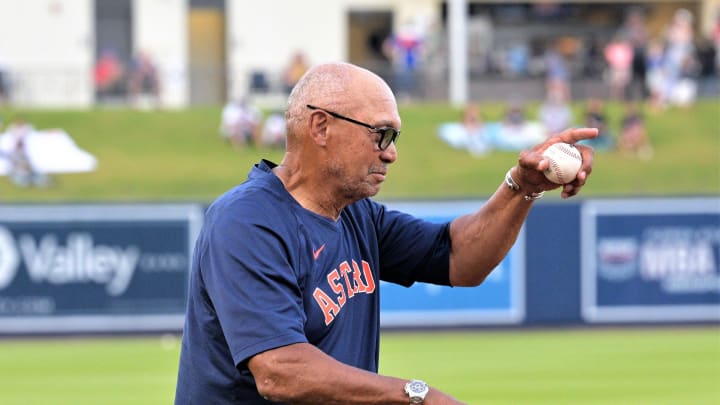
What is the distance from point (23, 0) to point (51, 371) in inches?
952

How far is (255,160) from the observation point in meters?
27.8

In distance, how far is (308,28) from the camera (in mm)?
37062

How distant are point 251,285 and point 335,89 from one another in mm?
686

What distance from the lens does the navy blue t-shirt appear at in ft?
12.8

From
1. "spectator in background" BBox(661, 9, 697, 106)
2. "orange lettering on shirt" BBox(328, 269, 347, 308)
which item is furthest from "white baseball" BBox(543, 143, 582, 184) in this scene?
"spectator in background" BBox(661, 9, 697, 106)

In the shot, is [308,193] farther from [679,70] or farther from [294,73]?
[679,70]

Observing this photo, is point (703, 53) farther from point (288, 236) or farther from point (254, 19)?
point (288, 236)

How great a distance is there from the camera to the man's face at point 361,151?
4156 millimetres

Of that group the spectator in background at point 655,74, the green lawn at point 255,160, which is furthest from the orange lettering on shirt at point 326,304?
the spectator in background at point 655,74

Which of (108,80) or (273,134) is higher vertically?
(108,80)

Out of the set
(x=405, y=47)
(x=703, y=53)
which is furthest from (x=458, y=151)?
(x=703, y=53)

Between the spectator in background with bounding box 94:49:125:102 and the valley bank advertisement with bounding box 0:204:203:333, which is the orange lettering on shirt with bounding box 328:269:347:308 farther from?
the spectator in background with bounding box 94:49:125:102

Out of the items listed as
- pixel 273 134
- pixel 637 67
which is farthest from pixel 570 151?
pixel 637 67

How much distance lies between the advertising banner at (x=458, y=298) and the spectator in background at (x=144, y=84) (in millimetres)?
14899
